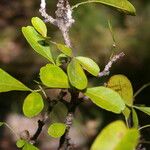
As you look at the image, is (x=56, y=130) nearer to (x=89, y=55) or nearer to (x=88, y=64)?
(x=88, y=64)

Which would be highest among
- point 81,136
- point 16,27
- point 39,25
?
point 39,25

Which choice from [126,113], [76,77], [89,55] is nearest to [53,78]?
[76,77]

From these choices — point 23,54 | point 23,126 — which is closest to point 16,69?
point 23,54

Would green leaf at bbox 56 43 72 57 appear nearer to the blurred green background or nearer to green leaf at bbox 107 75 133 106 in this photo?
green leaf at bbox 107 75 133 106

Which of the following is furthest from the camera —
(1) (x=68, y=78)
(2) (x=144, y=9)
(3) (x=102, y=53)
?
(2) (x=144, y=9)

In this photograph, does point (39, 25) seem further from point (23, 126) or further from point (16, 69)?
point (16, 69)
